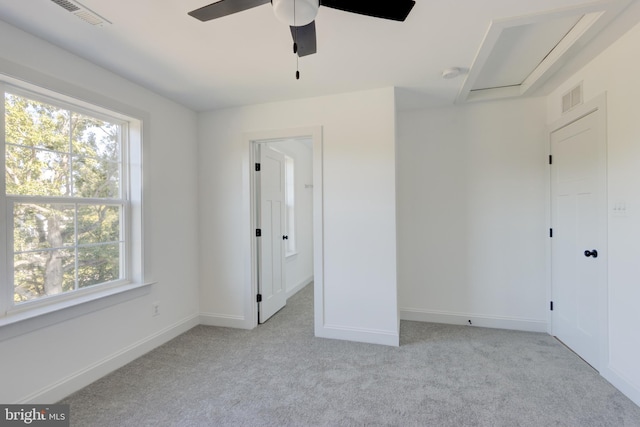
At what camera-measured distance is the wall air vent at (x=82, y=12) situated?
1636 mm

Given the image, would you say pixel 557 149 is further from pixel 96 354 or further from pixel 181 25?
pixel 96 354

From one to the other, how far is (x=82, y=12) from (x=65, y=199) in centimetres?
128

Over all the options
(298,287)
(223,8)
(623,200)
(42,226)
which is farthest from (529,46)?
(298,287)

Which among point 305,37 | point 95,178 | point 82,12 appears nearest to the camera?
point 305,37

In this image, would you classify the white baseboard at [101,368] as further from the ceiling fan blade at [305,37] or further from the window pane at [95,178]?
the ceiling fan blade at [305,37]

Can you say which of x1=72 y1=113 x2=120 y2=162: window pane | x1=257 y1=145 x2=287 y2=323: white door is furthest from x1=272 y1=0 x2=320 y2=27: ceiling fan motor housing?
x1=257 y1=145 x2=287 y2=323: white door

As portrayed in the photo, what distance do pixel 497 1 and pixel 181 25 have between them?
1.91 meters

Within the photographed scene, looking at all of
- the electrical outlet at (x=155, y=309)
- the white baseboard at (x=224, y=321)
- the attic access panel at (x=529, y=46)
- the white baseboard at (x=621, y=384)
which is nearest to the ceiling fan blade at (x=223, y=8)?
the attic access panel at (x=529, y=46)

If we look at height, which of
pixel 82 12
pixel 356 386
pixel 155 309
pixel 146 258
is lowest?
pixel 356 386

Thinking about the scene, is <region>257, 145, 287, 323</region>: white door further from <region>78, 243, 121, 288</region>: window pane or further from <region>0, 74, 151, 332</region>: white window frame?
<region>78, 243, 121, 288</region>: window pane

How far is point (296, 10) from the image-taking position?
4.26ft

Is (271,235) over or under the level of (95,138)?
under

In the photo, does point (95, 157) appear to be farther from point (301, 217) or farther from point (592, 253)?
point (592, 253)

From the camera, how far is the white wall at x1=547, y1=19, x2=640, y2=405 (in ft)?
6.33
